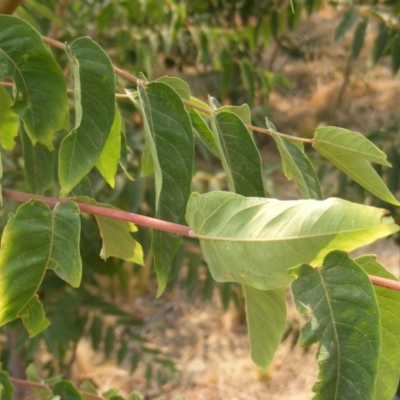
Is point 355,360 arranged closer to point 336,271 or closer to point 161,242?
point 336,271

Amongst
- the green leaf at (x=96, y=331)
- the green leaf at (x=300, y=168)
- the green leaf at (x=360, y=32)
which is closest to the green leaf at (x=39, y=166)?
the green leaf at (x=300, y=168)

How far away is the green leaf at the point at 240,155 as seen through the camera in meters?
0.53

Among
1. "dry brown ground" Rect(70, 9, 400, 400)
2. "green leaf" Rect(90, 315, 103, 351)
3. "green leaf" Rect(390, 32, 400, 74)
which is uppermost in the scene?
"green leaf" Rect(390, 32, 400, 74)

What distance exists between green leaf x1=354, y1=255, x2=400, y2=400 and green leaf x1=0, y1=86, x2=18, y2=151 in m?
0.35

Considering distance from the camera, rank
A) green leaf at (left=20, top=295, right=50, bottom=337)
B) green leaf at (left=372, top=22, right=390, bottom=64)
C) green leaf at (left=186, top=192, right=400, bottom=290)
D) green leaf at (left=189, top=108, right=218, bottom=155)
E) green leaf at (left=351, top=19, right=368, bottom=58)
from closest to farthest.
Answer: green leaf at (left=186, top=192, right=400, bottom=290), green leaf at (left=20, top=295, right=50, bottom=337), green leaf at (left=189, top=108, right=218, bottom=155), green leaf at (left=372, top=22, right=390, bottom=64), green leaf at (left=351, top=19, right=368, bottom=58)

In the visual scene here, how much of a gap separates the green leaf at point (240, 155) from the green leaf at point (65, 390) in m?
0.30

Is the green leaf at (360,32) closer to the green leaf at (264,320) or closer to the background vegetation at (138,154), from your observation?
the background vegetation at (138,154)

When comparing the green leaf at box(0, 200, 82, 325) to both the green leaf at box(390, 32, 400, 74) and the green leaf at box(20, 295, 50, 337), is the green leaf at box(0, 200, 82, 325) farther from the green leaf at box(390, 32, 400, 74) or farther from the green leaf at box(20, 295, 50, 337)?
the green leaf at box(390, 32, 400, 74)

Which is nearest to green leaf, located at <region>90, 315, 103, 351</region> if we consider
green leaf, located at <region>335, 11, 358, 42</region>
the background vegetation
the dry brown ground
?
the background vegetation

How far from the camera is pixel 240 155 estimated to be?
0.53 m

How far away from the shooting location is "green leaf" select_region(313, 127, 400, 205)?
542 millimetres

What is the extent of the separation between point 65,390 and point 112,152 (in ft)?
0.89

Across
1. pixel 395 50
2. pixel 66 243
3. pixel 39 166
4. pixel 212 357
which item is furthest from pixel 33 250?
pixel 212 357

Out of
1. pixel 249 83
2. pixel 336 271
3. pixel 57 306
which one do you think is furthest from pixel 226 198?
pixel 57 306
